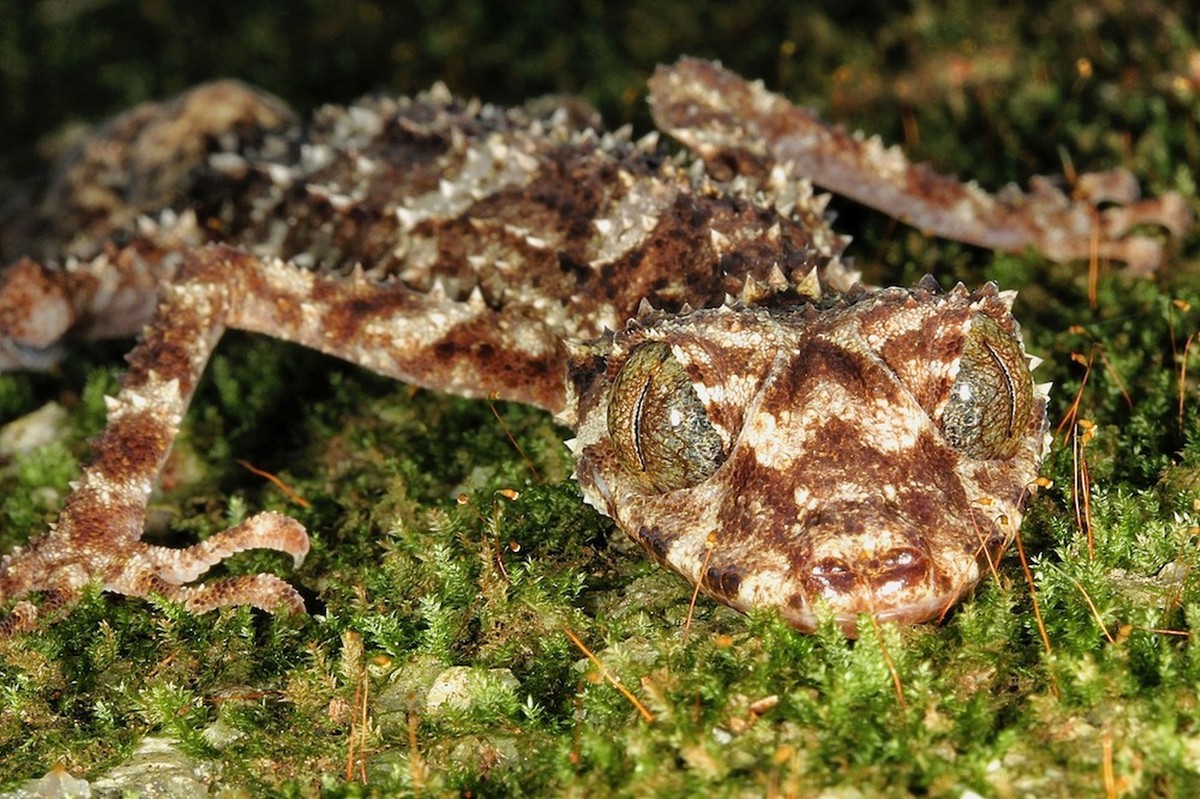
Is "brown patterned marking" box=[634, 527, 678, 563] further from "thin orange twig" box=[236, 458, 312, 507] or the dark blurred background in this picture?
the dark blurred background

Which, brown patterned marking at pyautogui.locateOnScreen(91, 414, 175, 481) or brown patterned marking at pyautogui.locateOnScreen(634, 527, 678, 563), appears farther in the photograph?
brown patterned marking at pyautogui.locateOnScreen(91, 414, 175, 481)

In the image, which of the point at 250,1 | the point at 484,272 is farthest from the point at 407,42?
the point at 484,272

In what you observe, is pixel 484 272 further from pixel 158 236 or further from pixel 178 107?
pixel 178 107

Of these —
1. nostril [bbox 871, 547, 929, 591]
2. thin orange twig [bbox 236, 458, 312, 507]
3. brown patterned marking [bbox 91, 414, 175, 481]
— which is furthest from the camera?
thin orange twig [bbox 236, 458, 312, 507]

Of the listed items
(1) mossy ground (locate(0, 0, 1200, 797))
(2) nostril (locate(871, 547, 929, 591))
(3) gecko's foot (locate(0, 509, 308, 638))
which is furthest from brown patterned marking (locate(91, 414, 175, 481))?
(2) nostril (locate(871, 547, 929, 591))

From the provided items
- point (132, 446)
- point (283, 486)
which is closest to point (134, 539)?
point (132, 446)

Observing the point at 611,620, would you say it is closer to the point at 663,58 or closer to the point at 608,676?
the point at 608,676
